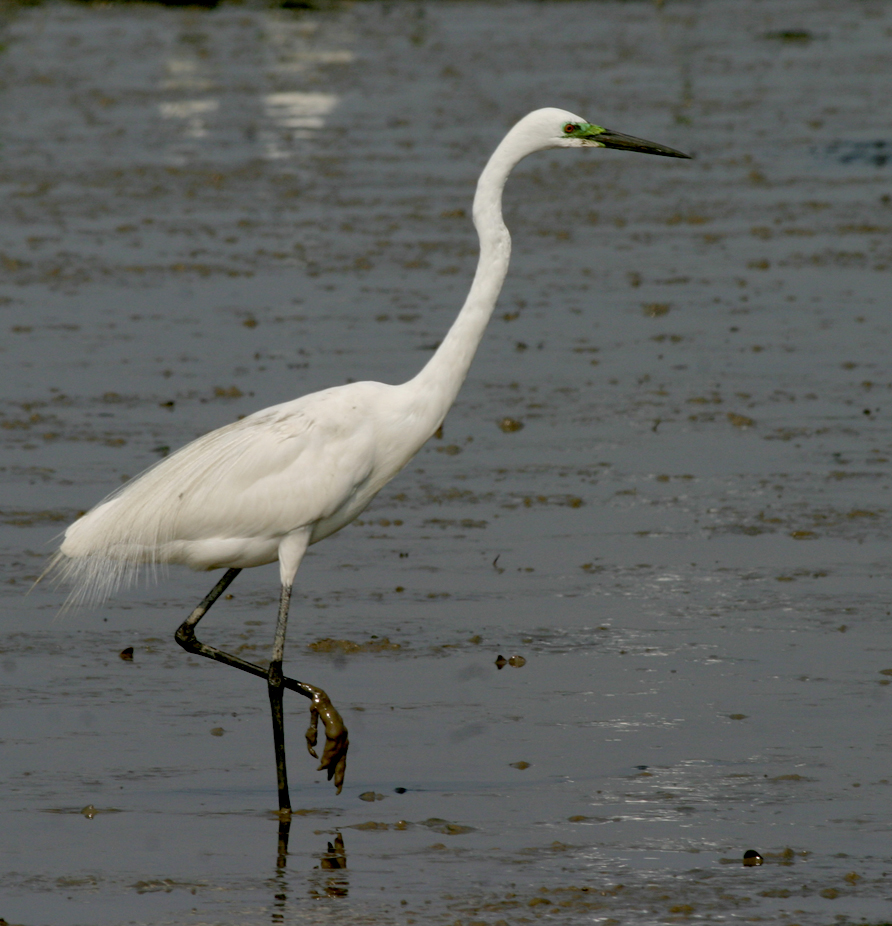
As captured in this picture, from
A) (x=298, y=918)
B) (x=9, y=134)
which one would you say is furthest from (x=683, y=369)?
(x=9, y=134)

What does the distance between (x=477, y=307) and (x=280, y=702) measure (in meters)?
1.75

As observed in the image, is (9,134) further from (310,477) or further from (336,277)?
(310,477)

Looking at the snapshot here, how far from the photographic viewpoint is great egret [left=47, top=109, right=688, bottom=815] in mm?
7156

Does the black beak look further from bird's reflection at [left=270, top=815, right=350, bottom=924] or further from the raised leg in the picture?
bird's reflection at [left=270, top=815, right=350, bottom=924]

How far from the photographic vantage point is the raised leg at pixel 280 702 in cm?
678

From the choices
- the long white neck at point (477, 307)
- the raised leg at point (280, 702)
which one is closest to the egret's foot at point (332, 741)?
the raised leg at point (280, 702)

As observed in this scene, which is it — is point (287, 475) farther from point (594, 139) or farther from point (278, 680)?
point (594, 139)

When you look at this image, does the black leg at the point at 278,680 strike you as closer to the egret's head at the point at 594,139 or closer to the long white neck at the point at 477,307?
the long white neck at the point at 477,307

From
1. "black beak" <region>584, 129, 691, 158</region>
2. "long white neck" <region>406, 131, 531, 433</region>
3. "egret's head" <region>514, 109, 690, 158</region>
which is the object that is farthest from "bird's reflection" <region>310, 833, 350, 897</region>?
"black beak" <region>584, 129, 691, 158</region>

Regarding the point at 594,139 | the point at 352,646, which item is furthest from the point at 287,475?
the point at 594,139

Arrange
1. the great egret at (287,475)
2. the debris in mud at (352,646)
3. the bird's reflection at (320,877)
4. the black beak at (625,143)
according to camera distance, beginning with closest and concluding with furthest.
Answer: the bird's reflection at (320,877) < the great egret at (287,475) < the black beak at (625,143) < the debris in mud at (352,646)

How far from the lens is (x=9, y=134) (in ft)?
82.6

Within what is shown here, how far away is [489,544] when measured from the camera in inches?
384

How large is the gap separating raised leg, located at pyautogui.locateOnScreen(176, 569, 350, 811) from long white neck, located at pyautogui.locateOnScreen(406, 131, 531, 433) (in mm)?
986
